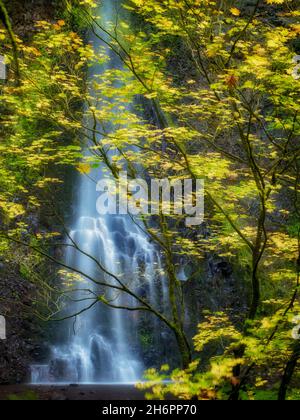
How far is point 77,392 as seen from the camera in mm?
9969

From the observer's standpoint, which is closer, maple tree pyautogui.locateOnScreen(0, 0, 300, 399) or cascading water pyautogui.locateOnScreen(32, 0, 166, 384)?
maple tree pyautogui.locateOnScreen(0, 0, 300, 399)

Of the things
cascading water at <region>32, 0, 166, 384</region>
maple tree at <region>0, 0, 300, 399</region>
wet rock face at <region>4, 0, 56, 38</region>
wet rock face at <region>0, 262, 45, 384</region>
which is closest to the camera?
maple tree at <region>0, 0, 300, 399</region>

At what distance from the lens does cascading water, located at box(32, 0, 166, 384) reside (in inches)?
462

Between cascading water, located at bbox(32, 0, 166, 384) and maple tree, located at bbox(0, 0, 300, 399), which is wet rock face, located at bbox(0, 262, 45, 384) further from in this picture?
maple tree, located at bbox(0, 0, 300, 399)

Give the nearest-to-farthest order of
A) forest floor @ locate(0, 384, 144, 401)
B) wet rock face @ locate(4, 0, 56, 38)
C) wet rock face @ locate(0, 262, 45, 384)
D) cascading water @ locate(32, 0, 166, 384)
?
forest floor @ locate(0, 384, 144, 401) < wet rock face @ locate(0, 262, 45, 384) < cascading water @ locate(32, 0, 166, 384) < wet rock face @ locate(4, 0, 56, 38)

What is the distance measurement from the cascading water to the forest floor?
81cm

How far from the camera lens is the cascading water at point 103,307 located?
1173cm

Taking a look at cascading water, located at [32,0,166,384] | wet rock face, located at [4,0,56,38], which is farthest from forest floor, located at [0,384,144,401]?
wet rock face, located at [4,0,56,38]

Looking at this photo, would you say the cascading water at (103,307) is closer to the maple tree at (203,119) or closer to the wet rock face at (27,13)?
the maple tree at (203,119)

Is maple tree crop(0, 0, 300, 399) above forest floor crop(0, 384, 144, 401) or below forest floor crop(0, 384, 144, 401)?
above

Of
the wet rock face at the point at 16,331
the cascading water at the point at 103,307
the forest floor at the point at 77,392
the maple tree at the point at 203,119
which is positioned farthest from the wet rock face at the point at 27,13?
the forest floor at the point at 77,392

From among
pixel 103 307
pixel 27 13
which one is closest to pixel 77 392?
pixel 103 307
